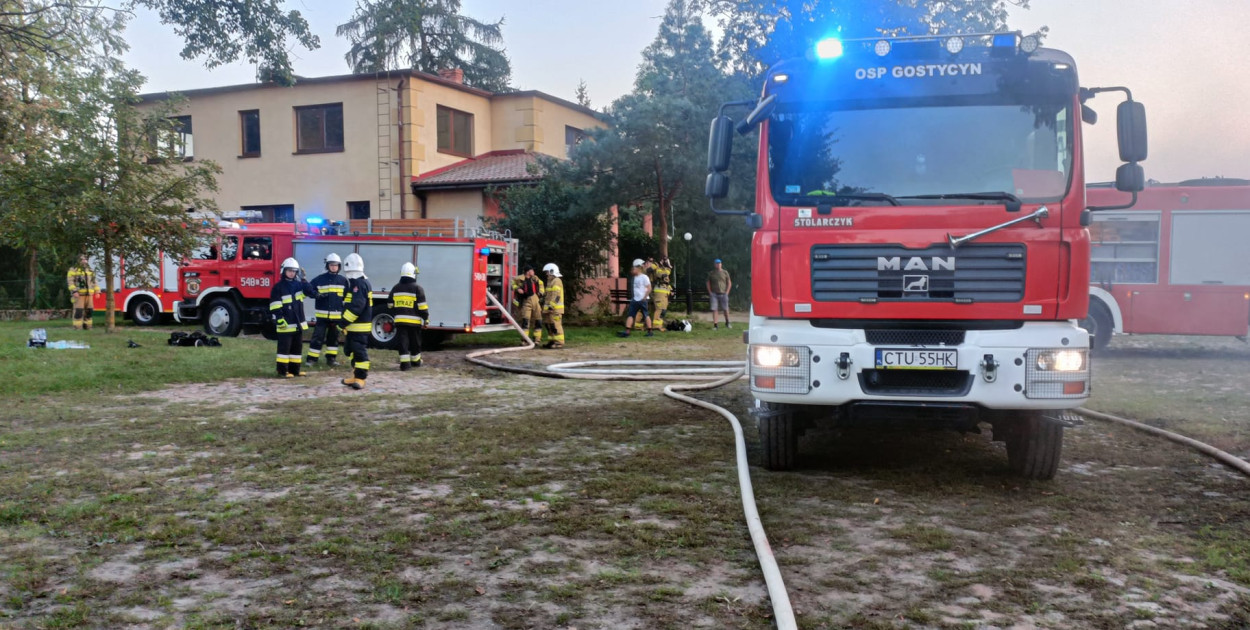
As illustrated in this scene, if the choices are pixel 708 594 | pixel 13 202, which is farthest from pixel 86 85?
pixel 708 594

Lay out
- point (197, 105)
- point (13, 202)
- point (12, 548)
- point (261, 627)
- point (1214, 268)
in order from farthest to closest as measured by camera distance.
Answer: point (197, 105) < point (13, 202) < point (1214, 268) < point (12, 548) < point (261, 627)

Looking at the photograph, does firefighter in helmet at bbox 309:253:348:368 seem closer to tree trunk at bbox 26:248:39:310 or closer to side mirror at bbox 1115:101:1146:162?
side mirror at bbox 1115:101:1146:162

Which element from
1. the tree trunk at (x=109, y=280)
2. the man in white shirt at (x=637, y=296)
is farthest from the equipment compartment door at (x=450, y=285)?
the tree trunk at (x=109, y=280)

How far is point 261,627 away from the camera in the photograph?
3.38 m

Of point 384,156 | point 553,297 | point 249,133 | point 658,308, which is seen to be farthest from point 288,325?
point 249,133

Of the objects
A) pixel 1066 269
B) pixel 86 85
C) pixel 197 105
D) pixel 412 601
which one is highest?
pixel 197 105

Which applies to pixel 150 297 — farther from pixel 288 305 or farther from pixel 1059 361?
pixel 1059 361

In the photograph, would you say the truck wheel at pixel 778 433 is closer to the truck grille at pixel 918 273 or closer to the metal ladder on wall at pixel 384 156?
the truck grille at pixel 918 273

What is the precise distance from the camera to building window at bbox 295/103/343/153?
1020 inches

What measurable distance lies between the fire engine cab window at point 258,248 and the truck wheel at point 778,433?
13781 mm

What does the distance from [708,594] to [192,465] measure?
418 cm

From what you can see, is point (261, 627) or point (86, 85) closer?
point (261, 627)

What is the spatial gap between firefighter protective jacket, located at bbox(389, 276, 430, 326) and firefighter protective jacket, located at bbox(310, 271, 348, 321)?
73 cm

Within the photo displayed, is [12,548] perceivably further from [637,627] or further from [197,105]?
[197,105]
